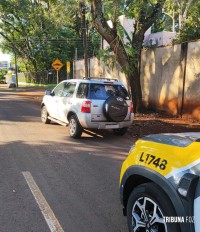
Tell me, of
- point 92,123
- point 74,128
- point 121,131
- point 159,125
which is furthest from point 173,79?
point 74,128

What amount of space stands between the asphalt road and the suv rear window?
1.26 meters

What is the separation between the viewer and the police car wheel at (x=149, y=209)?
116 inches

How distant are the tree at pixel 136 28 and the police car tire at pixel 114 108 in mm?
5137

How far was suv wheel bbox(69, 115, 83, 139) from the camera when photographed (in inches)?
364

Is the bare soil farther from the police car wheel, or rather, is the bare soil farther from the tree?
the police car wheel

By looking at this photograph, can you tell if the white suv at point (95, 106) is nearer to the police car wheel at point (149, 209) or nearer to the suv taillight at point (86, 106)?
the suv taillight at point (86, 106)

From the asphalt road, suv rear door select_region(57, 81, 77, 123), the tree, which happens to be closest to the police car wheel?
the asphalt road

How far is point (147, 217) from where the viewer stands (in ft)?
10.6

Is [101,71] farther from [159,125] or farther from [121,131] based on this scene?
[121,131]

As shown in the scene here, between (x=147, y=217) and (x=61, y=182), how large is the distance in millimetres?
2668

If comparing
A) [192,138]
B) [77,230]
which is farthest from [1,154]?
[192,138]

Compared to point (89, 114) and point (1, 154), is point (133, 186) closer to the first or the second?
point (1, 154)

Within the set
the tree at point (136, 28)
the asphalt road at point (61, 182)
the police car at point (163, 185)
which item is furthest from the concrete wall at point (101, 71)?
the police car at point (163, 185)

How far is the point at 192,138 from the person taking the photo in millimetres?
3385
